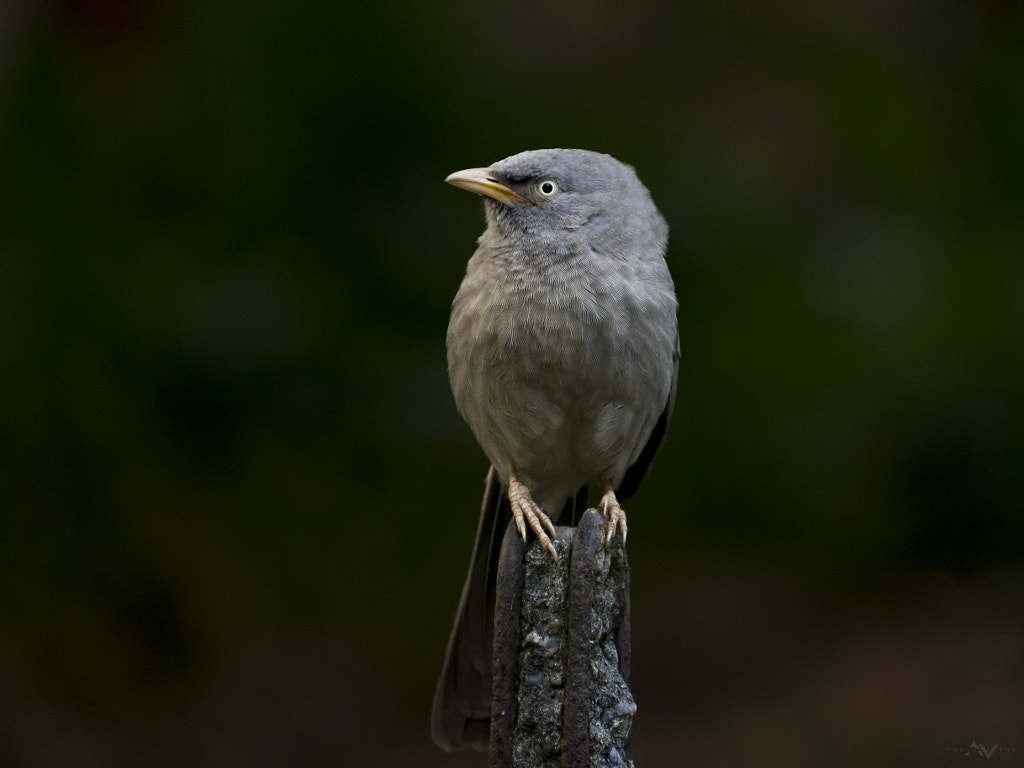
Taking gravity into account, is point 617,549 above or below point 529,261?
below

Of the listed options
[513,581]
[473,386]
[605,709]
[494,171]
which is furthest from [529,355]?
[605,709]

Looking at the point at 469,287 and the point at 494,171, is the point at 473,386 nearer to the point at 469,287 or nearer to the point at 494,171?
the point at 469,287

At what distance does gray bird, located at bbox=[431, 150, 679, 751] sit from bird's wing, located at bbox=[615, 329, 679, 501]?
0.66 feet

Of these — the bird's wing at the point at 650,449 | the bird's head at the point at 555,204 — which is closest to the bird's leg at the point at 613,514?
the bird's wing at the point at 650,449

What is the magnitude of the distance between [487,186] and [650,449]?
3.60ft

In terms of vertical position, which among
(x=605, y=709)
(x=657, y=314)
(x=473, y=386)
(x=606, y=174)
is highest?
(x=606, y=174)

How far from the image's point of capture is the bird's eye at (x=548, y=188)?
3.02m

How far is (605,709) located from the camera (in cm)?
229

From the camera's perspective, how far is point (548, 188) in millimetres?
3025

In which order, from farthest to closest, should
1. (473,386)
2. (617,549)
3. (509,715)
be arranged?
1. (473,386)
2. (617,549)
3. (509,715)

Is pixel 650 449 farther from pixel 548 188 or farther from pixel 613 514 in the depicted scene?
pixel 548 188

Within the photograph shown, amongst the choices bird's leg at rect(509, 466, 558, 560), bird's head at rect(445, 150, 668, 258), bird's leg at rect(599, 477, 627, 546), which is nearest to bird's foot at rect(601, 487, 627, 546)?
bird's leg at rect(599, 477, 627, 546)

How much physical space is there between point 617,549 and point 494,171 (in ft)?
3.82

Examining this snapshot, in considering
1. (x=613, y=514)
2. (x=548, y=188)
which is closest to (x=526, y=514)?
(x=613, y=514)
